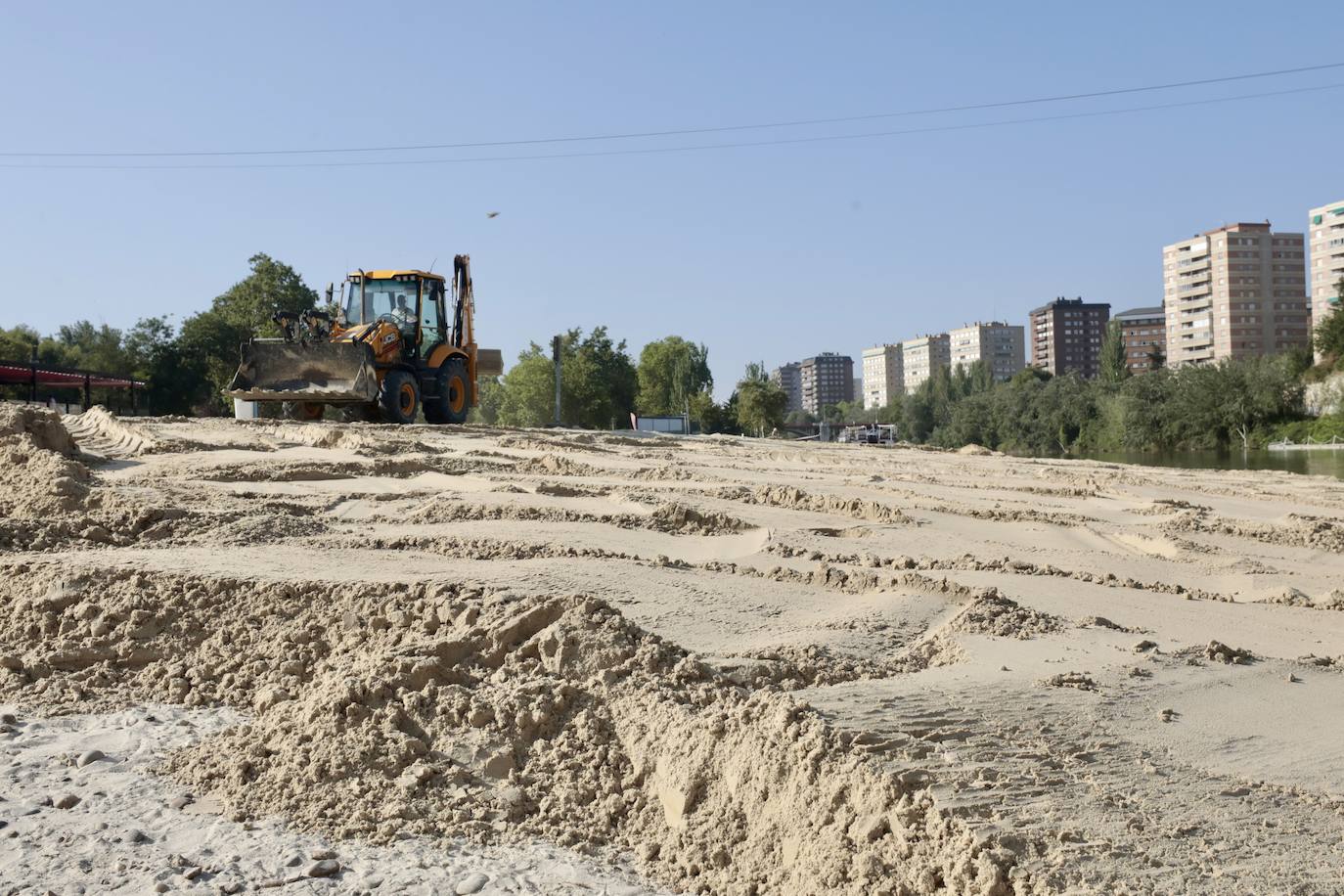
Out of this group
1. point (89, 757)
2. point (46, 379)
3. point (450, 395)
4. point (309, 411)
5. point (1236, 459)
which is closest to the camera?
point (89, 757)

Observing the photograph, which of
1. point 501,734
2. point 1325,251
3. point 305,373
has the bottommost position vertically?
point 501,734

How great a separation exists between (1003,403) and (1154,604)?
75.8 meters

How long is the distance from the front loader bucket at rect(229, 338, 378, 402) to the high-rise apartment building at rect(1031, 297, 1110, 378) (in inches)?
6874

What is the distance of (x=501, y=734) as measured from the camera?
4121 mm

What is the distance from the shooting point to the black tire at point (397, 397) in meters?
17.1

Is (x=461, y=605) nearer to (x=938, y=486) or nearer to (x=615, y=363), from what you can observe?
(x=938, y=486)

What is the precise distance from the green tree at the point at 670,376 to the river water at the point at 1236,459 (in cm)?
A: 2807

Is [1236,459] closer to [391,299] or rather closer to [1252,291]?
[391,299]

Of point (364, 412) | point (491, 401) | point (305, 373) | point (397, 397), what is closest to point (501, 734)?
point (397, 397)

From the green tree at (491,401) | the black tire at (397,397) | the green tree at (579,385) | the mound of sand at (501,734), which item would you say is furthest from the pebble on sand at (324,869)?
the green tree at (491,401)

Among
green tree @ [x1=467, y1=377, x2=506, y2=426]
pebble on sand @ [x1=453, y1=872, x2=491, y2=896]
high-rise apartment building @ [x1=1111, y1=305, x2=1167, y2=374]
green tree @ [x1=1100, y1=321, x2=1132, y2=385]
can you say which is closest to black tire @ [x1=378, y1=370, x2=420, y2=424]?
pebble on sand @ [x1=453, y1=872, x2=491, y2=896]

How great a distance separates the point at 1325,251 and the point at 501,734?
127m

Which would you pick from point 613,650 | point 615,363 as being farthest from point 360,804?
point 615,363

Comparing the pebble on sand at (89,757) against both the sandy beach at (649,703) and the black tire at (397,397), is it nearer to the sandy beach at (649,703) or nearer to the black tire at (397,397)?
the sandy beach at (649,703)
